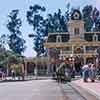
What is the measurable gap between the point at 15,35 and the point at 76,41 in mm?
13706

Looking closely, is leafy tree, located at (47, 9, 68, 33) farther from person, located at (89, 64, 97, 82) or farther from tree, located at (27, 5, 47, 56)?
person, located at (89, 64, 97, 82)

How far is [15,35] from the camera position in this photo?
4195 inches

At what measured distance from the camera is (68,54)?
10106cm

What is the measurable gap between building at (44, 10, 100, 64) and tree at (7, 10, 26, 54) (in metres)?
7.58

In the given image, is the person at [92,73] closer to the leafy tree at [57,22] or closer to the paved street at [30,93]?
the paved street at [30,93]

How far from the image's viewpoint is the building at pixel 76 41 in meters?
100

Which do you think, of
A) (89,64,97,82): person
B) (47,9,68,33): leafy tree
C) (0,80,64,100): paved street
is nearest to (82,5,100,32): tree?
(47,9,68,33): leafy tree

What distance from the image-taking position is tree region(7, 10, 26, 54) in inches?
4114

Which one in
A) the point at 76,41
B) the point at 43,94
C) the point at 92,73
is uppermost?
the point at 76,41

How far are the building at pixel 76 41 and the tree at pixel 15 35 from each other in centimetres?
758

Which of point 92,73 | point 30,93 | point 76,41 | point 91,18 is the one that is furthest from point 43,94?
point 91,18

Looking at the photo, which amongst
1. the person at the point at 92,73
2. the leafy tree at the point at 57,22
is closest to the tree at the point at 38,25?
the leafy tree at the point at 57,22

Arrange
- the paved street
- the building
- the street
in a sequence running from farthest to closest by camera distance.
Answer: the building < the paved street < the street

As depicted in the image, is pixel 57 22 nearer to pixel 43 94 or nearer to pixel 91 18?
pixel 91 18
